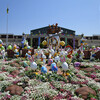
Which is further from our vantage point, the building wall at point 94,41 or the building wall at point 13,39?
the building wall at point 94,41

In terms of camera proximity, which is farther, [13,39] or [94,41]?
[94,41]

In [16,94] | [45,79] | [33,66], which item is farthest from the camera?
[33,66]

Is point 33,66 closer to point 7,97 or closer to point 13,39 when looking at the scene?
point 7,97

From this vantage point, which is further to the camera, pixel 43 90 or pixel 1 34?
pixel 1 34

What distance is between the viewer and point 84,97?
5.67 metres

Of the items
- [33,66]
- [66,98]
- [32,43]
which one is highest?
[32,43]

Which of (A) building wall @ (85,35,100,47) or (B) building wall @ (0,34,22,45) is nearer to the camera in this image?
(B) building wall @ (0,34,22,45)

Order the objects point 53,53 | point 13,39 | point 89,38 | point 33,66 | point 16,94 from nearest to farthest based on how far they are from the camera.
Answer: point 16,94, point 33,66, point 53,53, point 13,39, point 89,38

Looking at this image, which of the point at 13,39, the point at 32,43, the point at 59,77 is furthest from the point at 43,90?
the point at 13,39

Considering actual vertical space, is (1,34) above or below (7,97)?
above

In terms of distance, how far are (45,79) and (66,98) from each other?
2.41 m

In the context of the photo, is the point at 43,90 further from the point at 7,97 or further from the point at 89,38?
the point at 89,38

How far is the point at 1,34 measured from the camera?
4659cm

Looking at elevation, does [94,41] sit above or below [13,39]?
below
